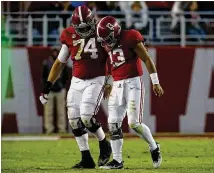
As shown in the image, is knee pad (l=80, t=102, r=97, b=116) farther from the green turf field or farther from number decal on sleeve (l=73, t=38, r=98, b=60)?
the green turf field

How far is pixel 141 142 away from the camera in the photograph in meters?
17.5

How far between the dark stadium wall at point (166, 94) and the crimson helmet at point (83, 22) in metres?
8.92

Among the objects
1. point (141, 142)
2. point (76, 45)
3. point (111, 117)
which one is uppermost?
point (76, 45)

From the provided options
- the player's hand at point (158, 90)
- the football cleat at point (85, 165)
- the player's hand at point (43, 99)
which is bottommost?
the football cleat at point (85, 165)

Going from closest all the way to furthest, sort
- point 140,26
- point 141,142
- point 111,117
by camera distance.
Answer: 1. point 111,117
2. point 141,142
3. point 140,26

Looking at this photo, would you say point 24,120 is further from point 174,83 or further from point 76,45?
point 76,45

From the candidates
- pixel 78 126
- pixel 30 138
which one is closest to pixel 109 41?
pixel 78 126

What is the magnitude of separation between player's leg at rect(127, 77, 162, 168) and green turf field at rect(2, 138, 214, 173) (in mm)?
254

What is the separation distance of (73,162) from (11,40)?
8354 millimetres

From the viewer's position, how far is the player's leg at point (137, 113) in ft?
37.0

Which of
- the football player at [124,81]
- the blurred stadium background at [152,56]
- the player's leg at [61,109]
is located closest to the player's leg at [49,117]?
the player's leg at [61,109]

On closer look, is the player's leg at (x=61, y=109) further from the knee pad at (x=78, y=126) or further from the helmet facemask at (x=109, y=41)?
the helmet facemask at (x=109, y=41)

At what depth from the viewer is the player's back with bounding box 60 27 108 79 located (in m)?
11.7

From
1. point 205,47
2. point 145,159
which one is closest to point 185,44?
point 205,47
